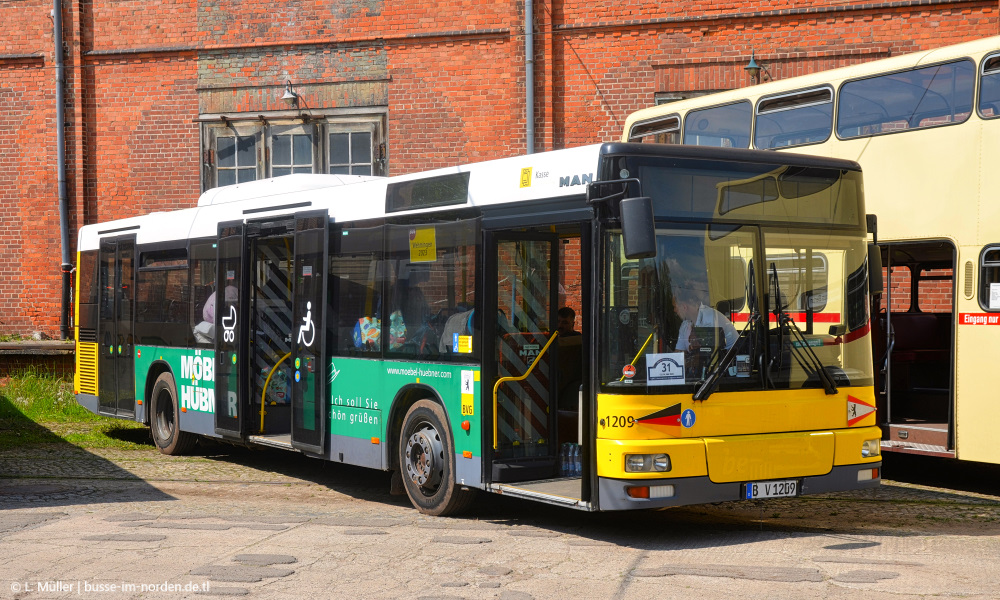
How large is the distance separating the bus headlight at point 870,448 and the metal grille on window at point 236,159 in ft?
42.5

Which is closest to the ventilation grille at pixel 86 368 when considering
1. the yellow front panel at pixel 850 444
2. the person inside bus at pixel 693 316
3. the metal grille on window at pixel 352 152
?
the metal grille on window at pixel 352 152

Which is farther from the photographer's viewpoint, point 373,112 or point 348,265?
point 373,112

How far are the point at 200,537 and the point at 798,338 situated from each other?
4.65 m

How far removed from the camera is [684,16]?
57.4 ft

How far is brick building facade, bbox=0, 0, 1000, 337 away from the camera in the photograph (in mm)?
17422

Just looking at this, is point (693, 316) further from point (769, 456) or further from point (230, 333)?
point (230, 333)

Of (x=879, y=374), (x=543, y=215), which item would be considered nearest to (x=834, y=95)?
(x=879, y=374)

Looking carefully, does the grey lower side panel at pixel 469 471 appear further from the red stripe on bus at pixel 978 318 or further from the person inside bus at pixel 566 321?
the red stripe on bus at pixel 978 318

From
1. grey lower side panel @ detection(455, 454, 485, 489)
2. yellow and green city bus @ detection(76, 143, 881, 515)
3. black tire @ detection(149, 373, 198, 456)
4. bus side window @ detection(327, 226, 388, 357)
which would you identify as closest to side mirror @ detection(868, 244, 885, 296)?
yellow and green city bus @ detection(76, 143, 881, 515)

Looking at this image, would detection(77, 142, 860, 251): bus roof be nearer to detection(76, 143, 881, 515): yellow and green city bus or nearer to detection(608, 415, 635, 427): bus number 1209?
detection(76, 143, 881, 515): yellow and green city bus

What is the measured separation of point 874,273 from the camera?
30.4 ft

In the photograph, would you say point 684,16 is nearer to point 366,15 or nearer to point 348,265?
point 366,15

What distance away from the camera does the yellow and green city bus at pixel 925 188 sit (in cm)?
1055

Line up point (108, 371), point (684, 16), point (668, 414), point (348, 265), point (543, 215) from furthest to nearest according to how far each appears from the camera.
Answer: point (684, 16) → point (108, 371) → point (348, 265) → point (543, 215) → point (668, 414)
